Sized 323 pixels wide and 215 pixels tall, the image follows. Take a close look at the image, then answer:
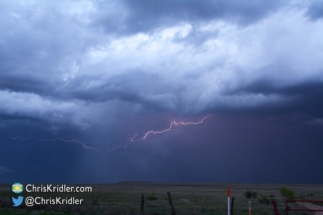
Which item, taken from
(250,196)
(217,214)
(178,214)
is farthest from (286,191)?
(178,214)

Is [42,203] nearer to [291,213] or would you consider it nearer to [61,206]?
[61,206]

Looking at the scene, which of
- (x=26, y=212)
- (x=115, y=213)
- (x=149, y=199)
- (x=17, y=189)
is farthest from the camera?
(x=149, y=199)

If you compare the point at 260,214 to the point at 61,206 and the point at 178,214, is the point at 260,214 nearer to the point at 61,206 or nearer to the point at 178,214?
the point at 178,214

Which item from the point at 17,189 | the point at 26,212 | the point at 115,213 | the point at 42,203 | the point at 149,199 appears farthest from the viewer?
the point at 149,199

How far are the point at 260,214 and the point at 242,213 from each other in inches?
63.1

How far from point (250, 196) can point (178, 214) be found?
35.6 metres

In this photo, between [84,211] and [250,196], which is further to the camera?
[250,196]

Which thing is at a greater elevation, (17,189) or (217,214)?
(17,189)

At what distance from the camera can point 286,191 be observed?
49000 mm

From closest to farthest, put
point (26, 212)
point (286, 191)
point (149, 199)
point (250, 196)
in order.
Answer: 1. point (26, 212)
2. point (286, 191)
3. point (149, 199)
4. point (250, 196)

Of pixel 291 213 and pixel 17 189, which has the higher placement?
pixel 17 189

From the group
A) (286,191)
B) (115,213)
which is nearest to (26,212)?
(115,213)

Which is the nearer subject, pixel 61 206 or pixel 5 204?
pixel 61 206

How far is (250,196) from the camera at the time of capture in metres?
60.9
